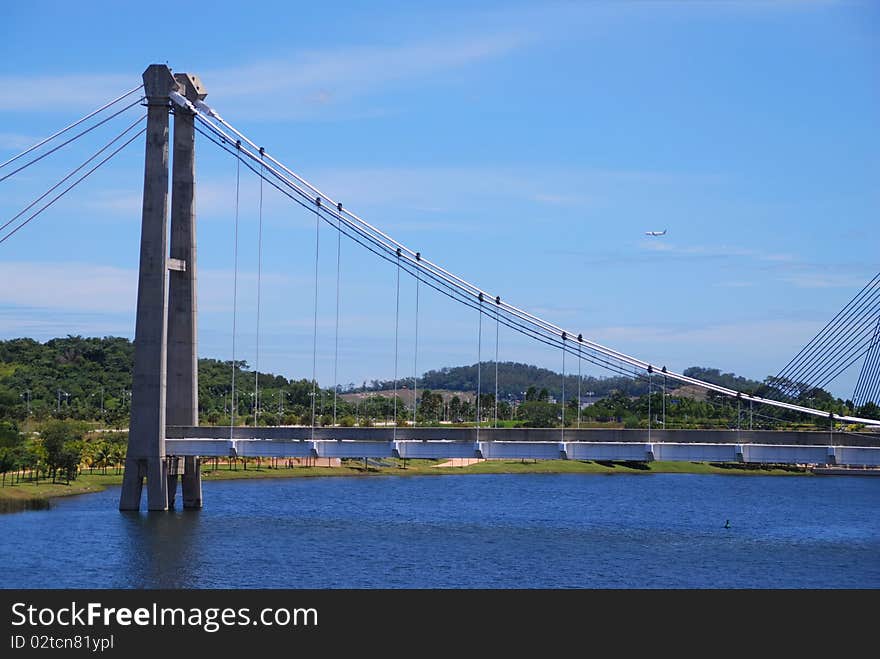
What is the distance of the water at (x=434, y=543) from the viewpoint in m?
59.8

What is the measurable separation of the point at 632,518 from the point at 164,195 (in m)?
38.2

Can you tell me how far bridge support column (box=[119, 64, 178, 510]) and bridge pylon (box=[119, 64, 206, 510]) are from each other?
0.05m

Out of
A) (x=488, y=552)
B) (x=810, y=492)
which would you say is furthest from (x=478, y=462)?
(x=488, y=552)

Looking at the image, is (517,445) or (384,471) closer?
(517,445)

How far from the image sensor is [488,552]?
6856 cm

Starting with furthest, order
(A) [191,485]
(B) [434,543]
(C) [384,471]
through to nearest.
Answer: (C) [384,471]
(A) [191,485]
(B) [434,543]

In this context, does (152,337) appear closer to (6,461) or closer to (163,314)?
(163,314)

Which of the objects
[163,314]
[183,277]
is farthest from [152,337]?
[183,277]

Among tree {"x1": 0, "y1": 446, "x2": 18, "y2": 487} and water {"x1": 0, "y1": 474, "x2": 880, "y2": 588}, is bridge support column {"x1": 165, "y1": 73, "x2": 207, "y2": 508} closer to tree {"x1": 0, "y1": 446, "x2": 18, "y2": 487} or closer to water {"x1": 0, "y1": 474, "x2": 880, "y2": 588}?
water {"x1": 0, "y1": 474, "x2": 880, "y2": 588}

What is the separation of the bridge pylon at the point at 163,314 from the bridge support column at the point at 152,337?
0.05m

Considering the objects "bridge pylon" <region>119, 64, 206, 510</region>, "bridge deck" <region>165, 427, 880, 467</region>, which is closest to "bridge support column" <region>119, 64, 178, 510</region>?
"bridge pylon" <region>119, 64, 206, 510</region>

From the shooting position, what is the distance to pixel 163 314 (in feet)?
253

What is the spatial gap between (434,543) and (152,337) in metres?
20.1
